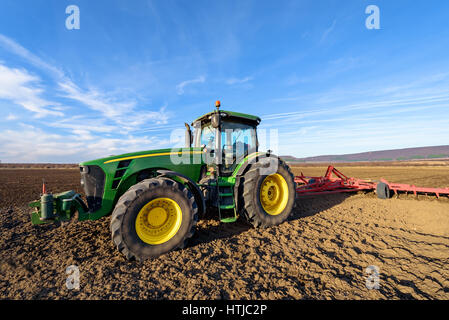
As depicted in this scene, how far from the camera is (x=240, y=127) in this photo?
489 cm

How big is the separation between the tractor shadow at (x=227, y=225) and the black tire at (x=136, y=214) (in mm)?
466

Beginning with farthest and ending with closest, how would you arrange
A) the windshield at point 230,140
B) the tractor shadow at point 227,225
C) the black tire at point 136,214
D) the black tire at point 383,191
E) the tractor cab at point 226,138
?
the black tire at point 383,191 → the windshield at point 230,140 → the tractor cab at point 226,138 → the tractor shadow at point 227,225 → the black tire at point 136,214

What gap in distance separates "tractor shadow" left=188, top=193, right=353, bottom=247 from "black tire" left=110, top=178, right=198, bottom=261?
0.47 metres

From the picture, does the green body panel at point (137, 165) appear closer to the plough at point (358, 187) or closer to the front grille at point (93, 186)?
the front grille at point (93, 186)

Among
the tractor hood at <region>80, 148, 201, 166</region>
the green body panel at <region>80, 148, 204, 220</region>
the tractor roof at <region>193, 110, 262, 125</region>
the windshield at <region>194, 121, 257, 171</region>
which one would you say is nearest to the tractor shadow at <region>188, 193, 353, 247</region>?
the green body panel at <region>80, 148, 204, 220</region>

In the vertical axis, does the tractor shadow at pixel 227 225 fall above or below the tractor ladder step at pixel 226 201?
below

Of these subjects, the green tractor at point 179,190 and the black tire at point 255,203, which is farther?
the black tire at point 255,203

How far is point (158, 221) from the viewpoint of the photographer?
3090 mm

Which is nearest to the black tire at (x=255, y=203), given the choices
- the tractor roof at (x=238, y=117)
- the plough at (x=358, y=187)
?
the tractor roof at (x=238, y=117)

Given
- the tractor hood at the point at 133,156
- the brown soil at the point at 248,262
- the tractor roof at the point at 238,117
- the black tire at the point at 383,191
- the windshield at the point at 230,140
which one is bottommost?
the brown soil at the point at 248,262

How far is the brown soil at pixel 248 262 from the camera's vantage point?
2232mm

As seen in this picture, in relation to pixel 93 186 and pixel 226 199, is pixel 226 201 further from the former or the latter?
pixel 93 186

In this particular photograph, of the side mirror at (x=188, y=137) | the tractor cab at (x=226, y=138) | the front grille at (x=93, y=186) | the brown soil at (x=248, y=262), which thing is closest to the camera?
the brown soil at (x=248, y=262)

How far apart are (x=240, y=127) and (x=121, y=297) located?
152 inches
